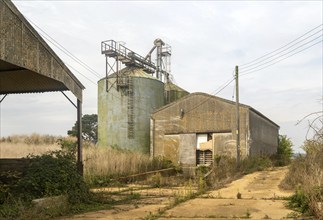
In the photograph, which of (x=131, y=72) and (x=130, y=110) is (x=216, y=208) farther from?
(x=131, y=72)

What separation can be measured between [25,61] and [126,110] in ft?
77.4

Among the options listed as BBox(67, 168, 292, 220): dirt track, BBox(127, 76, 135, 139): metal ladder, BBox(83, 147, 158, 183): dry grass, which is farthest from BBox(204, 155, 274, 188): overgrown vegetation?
BBox(127, 76, 135, 139): metal ladder

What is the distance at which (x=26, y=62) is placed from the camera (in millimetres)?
8914

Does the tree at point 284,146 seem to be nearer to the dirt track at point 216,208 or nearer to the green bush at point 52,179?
the dirt track at point 216,208

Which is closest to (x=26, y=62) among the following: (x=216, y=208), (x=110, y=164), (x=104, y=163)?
(x=216, y=208)

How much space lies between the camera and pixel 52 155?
11055mm

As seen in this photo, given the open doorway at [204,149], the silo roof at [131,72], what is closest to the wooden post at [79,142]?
the open doorway at [204,149]

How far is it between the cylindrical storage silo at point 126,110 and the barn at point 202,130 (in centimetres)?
154

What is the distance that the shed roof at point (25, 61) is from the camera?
8.09m

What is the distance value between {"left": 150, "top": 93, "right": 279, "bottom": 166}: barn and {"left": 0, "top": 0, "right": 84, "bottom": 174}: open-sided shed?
57.2 feet

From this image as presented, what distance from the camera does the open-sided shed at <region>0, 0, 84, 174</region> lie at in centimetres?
809

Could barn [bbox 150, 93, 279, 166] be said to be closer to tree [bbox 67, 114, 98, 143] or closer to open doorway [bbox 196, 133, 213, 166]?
open doorway [bbox 196, 133, 213, 166]

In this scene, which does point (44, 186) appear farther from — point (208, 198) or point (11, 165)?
point (208, 198)

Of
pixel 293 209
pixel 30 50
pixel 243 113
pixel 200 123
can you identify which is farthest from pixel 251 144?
pixel 30 50
